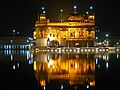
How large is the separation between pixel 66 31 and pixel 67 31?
0.18 metres

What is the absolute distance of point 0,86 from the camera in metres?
17.6

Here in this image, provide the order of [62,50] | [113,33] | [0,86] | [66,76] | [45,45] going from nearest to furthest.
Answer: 1. [0,86]
2. [66,76]
3. [62,50]
4. [45,45]
5. [113,33]

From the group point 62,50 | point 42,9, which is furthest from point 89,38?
point 42,9

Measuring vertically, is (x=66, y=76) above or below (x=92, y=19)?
below

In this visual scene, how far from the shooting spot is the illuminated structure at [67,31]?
6662 cm

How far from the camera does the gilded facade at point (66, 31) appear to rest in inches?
2625

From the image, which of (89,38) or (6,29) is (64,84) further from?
(6,29)

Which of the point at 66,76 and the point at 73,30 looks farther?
the point at 73,30

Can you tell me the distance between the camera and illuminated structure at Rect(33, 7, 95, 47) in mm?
66625

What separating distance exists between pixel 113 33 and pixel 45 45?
71.3ft

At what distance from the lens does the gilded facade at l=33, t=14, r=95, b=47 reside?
66.7 m

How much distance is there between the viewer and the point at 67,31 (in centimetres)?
6731

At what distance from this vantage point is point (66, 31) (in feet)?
221

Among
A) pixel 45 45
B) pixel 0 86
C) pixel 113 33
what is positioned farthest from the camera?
pixel 113 33
